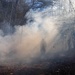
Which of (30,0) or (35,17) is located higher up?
(30,0)

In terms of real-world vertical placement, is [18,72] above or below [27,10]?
below

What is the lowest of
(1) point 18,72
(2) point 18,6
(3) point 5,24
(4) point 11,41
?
(1) point 18,72

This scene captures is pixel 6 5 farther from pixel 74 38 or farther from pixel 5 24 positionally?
pixel 74 38

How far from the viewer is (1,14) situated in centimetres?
2544

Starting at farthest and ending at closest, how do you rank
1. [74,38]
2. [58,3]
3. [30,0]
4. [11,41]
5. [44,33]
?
[74,38]
[30,0]
[44,33]
[11,41]
[58,3]

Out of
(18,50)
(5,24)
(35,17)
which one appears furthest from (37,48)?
(5,24)

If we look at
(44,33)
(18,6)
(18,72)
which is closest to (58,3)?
(44,33)

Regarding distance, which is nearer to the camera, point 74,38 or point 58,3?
point 58,3

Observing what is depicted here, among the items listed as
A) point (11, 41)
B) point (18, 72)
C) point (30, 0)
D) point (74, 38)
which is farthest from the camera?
point (74, 38)

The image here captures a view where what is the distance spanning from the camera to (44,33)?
23.3 m

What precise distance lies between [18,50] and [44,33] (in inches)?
164

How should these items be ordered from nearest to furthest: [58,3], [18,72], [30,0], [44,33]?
[18,72]
[58,3]
[44,33]
[30,0]

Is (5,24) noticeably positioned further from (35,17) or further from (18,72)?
(18,72)

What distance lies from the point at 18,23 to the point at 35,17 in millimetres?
2620
